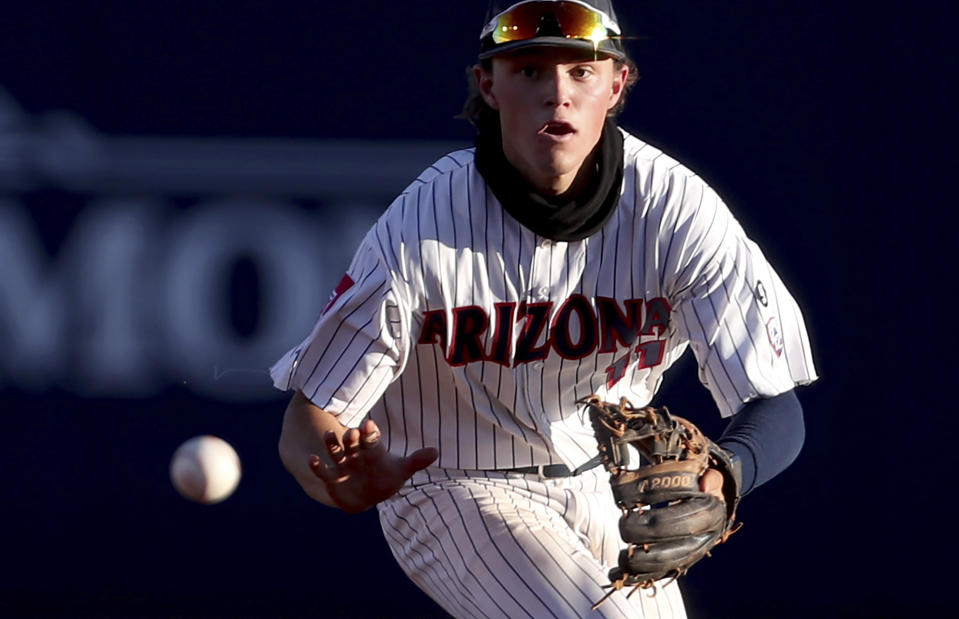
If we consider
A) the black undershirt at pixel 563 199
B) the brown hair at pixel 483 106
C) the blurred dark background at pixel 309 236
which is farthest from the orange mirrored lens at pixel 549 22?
the blurred dark background at pixel 309 236

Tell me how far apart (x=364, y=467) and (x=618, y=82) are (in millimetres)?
1052

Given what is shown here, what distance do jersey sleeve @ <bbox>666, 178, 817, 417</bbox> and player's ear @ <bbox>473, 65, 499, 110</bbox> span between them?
444mm

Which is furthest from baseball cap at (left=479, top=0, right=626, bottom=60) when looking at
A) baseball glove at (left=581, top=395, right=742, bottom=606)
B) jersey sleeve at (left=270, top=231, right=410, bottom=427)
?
baseball glove at (left=581, top=395, right=742, bottom=606)

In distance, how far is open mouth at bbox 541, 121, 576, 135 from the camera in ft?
9.57

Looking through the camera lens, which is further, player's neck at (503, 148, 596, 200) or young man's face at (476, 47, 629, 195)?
player's neck at (503, 148, 596, 200)

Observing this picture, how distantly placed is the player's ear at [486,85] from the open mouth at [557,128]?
199 millimetres

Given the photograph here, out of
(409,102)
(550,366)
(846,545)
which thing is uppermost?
(409,102)

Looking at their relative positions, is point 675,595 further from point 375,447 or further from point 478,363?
point 375,447

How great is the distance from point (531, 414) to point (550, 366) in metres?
0.12

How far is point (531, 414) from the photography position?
315 centimetres

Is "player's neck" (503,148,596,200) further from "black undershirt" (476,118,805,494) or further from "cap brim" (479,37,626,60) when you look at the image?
"cap brim" (479,37,626,60)

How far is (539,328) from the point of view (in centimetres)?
308

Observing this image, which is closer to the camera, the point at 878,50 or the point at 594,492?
the point at 594,492

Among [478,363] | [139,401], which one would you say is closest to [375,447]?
[478,363]
